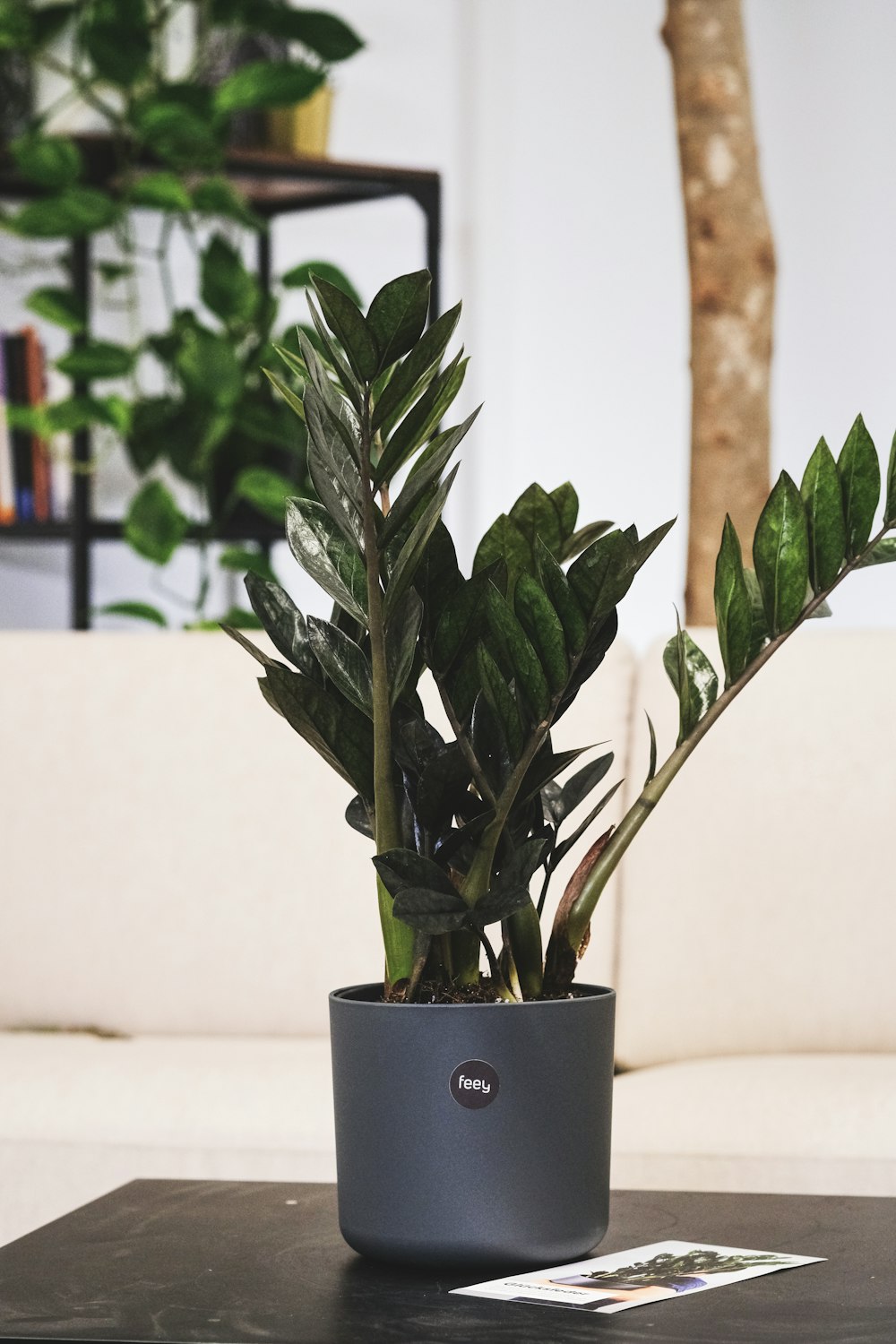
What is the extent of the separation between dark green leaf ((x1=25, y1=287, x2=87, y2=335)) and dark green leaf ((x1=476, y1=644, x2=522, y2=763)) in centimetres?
205

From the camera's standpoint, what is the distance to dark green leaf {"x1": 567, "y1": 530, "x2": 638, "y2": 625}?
0.72m

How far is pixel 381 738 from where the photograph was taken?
2.47 feet

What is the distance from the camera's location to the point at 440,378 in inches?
29.6

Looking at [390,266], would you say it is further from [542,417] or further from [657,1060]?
[657,1060]

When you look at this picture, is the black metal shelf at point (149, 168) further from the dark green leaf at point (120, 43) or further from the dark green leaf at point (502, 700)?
the dark green leaf at point (502, 700)

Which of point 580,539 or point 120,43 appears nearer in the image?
point 580,539

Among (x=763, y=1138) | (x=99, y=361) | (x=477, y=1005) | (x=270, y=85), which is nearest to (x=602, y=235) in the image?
(x=270, y=85)

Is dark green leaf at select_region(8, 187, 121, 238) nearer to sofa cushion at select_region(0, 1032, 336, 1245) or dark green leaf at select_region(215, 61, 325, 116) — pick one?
dark green leaf at select_region(215, 61, 325, 116)

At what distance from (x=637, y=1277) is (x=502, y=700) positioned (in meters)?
0.27

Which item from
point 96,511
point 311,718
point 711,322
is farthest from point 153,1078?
point 96,511

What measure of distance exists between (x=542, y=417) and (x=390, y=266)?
45 cm

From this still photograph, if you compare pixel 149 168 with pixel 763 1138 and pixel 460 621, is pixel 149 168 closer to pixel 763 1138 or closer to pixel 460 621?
pixel 763 1138

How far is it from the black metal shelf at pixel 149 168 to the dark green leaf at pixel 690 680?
191 cm

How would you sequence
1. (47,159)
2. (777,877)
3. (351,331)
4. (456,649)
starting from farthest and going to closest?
(47,159) < (777,877) < (456,649) < (351,331)
